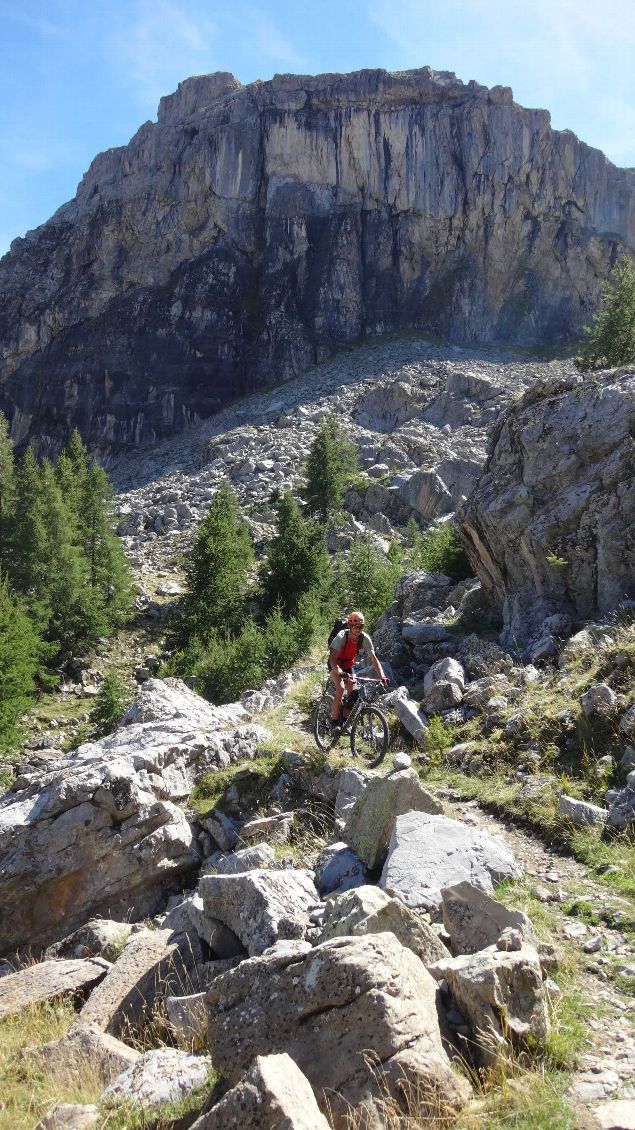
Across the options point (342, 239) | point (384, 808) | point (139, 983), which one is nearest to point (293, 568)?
point (384, 808)

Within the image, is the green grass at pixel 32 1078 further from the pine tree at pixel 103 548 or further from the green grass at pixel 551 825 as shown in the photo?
the pine tree at pixel 103 548

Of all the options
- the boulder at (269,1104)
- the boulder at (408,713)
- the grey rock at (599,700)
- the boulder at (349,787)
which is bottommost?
the boulder at (349,787)

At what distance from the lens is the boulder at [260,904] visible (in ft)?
17.5

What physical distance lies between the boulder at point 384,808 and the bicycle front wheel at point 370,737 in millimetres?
2146

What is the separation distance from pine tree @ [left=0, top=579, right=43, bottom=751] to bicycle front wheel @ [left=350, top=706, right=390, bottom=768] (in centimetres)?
1402

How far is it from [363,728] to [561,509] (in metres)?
5.63

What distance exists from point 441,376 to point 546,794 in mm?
54852

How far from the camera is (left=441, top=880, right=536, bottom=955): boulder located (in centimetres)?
447

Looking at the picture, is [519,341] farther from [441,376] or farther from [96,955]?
[96,955]

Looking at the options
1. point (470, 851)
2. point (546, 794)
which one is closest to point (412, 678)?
point (546, 794)

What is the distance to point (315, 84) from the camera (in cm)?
7581

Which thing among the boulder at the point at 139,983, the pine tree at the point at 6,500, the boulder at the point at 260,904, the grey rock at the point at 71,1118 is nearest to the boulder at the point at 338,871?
the boulder at the point at 260,904

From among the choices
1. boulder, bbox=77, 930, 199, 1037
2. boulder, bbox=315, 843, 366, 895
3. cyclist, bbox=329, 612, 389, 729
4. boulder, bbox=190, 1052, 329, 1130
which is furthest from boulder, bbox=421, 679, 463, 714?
Answer: boulder, bbox=190, 1052, 329, 1130

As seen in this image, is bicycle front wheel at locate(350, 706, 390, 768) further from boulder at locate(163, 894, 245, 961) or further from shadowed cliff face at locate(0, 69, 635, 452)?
shadowed cliff face at locate(0, 69, 635, 452)
